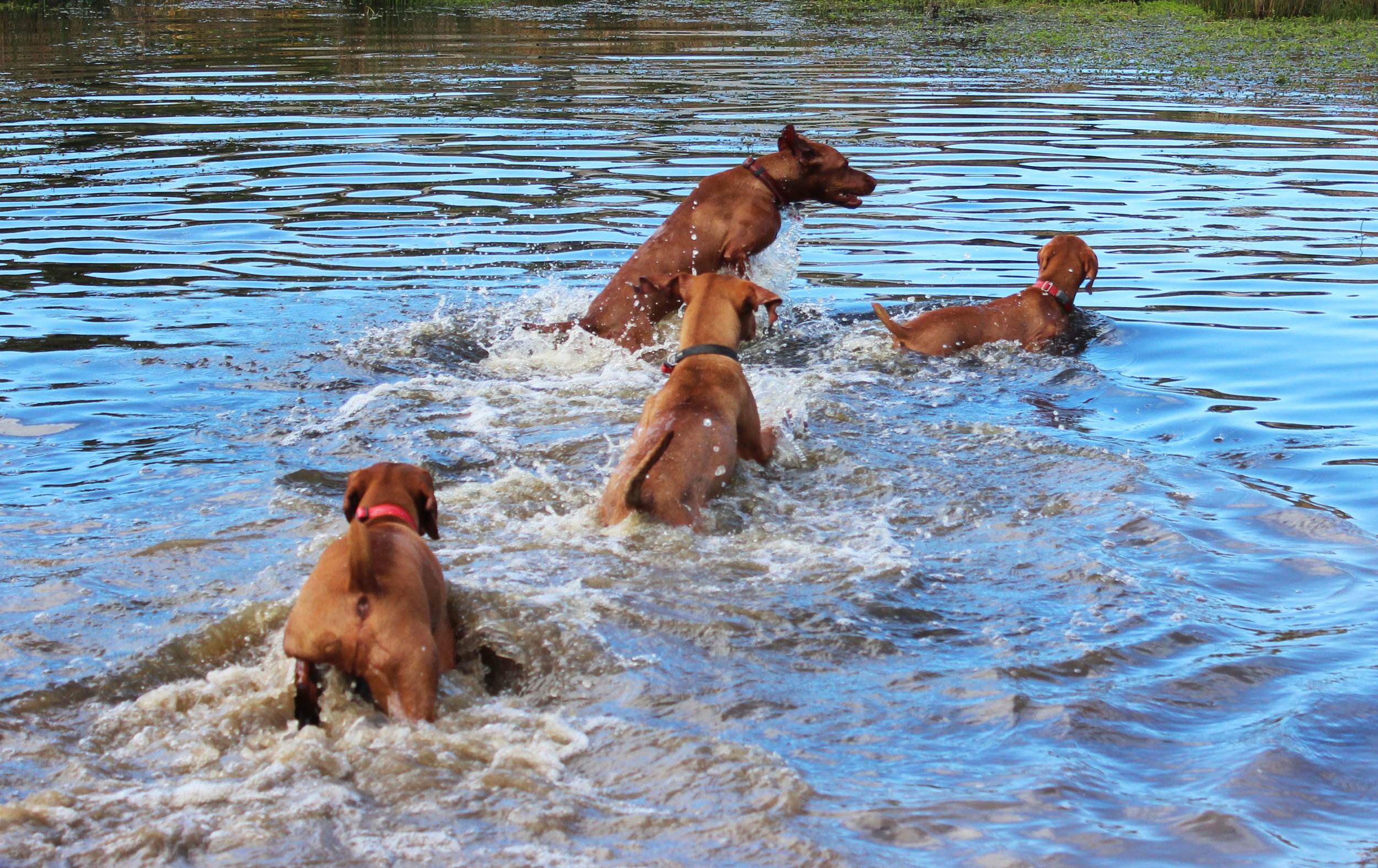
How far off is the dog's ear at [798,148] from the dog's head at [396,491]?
5144mm

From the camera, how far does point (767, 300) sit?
6723mm

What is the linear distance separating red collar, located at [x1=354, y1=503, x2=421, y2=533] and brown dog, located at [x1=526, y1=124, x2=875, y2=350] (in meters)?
4.12

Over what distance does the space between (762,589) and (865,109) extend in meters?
13.6

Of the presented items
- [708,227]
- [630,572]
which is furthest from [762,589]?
[708,227]

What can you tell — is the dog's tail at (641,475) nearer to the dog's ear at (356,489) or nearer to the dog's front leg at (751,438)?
the dog's front leg at (751,438)

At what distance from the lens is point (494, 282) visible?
33.6 ft

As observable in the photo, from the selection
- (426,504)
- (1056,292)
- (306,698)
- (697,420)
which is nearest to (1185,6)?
(1056,292)

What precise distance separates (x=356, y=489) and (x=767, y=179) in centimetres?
519

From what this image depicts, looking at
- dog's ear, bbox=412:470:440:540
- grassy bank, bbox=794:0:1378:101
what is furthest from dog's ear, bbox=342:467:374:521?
grassy bank, bbox=794:0:1378:101

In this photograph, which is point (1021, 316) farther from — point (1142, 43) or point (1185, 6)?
point (1185, 6)

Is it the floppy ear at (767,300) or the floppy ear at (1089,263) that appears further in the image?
the floppy ear at (1089,263)

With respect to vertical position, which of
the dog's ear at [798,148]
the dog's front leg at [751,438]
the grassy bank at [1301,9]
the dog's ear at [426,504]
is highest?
the grassy bank at [1301,9]

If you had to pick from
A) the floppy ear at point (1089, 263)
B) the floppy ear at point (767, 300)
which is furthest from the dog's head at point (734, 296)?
the floppy ear at point (1089, 263)

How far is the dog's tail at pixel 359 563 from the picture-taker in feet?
12.6
